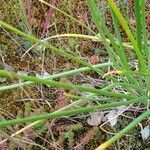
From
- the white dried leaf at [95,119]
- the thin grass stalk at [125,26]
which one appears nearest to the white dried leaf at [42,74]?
the white dried leaf at [95,119]

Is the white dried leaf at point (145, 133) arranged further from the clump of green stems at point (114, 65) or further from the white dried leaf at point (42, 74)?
the white dried leaf at point (42, 74)

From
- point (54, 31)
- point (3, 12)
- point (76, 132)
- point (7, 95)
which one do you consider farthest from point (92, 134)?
point (3, 12)

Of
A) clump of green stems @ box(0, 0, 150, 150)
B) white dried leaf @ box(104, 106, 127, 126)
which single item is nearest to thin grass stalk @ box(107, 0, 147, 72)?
clump of green stems @ box(0, 0, 150, 150)

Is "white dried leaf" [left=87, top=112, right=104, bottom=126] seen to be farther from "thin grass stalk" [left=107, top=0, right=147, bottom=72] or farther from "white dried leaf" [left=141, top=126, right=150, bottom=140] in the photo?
"thin grass stalk" [left=107, top=0, right=147, bottom=72]

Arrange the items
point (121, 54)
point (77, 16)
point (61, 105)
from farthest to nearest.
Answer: point (77, 16) → point (61, 105) → point (121, 54)

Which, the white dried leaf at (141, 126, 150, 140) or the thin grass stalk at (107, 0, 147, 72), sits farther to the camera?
the white dried leaf at (141, 126, 150, 140)

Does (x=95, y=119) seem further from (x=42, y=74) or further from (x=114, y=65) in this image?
(x=114, y=65)

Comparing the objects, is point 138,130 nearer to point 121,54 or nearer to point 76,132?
point 76,132

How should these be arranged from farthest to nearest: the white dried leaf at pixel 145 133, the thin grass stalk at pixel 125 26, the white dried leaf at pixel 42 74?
the white dried leaf at pixel 42 74 < the white dried leaf at pixel 145 133 < the thin grass stalk at pixel 125 26
